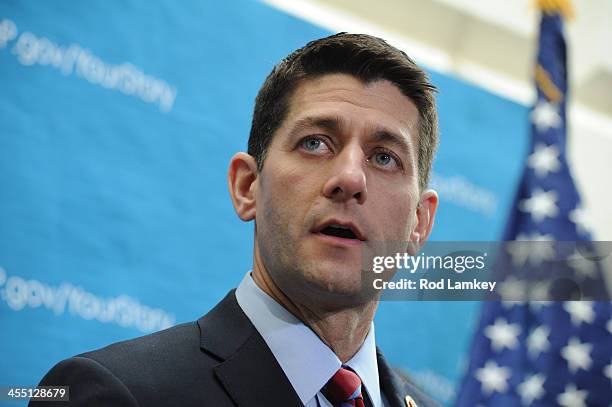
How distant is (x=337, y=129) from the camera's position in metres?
1.40

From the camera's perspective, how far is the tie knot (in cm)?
130

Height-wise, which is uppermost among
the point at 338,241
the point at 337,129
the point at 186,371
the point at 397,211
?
the point at 337,129

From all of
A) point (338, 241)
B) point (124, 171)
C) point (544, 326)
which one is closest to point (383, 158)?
point (338, 241)

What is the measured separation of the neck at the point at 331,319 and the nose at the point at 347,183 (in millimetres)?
215

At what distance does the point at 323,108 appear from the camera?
1.43 m

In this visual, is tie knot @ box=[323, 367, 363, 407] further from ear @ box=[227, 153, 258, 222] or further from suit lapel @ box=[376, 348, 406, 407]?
ear @ box=[227, 153, 258, 222]

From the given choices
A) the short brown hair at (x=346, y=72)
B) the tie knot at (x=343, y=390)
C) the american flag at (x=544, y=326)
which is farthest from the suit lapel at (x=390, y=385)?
the american flag at (x=544, y=326)

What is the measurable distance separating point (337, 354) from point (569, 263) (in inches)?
69.2

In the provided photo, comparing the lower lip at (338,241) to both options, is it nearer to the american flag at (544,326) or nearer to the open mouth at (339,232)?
the open mouth at (339,232)

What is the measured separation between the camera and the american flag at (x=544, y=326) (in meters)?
2.83

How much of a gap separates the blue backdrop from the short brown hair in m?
1.29

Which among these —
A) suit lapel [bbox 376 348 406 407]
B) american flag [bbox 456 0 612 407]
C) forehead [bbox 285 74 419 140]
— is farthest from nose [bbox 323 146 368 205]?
american flag [bbox 456 0 612 407]

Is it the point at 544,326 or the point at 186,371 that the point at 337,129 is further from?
the point at 544,326

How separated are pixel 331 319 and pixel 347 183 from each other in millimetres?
277
